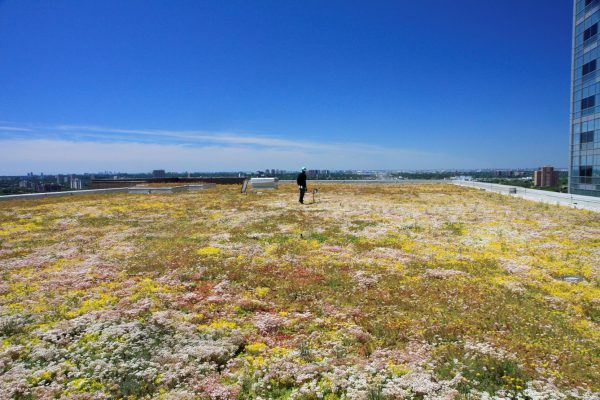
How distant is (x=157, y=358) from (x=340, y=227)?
54.0 feet

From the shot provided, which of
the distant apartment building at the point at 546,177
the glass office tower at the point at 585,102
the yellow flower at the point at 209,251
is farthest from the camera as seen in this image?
the distant apartment building at the point at 546,177

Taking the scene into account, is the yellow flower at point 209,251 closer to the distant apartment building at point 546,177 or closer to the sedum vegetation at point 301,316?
the sedum vegetation at point 301,316

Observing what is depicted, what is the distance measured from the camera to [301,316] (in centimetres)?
955

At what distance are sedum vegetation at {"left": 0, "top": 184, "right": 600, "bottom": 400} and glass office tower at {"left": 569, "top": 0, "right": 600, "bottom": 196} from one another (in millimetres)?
53221

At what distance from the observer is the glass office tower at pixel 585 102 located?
57.7 meters

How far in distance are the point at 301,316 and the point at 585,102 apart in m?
75.6

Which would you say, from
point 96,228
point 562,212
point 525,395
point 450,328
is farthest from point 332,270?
point 562,212

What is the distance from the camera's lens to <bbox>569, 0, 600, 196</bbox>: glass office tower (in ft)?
189

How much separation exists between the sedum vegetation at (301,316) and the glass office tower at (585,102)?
5322cm

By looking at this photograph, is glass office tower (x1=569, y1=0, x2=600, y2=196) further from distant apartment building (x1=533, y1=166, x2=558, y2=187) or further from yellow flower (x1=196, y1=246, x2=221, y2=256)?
yellow flower (x1=196, y1=246, x2=221, y2=256)

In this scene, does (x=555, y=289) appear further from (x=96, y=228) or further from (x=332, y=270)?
(x=96, y=228)

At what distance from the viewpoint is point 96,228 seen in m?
23.1

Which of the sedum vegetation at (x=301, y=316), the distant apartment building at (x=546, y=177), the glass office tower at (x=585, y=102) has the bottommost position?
the sedum vegetation at (x=301, y=316)

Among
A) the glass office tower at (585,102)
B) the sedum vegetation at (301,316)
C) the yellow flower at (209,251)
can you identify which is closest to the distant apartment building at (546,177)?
the glass office tower at (585,102)
